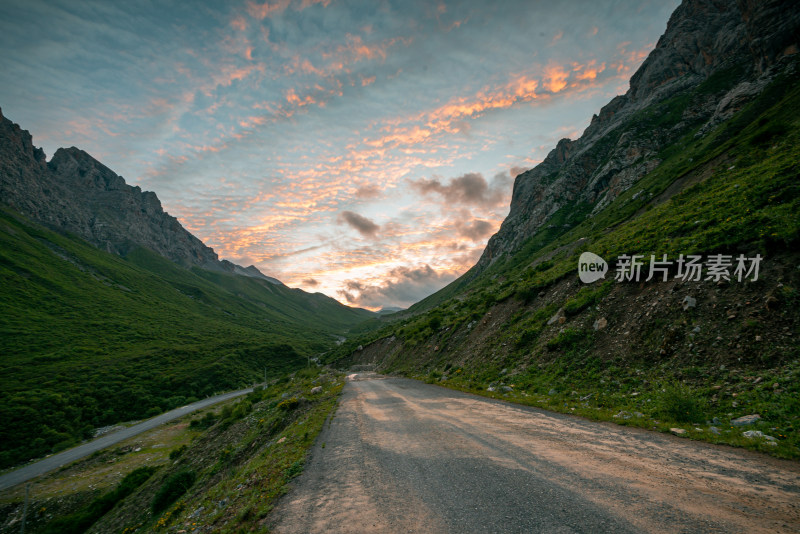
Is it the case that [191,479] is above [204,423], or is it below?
above

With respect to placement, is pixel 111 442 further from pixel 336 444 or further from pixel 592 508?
pixel 592 508

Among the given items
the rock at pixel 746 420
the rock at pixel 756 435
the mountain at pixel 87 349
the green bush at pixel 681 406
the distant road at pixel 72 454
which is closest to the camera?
the rock at pixel 756 435

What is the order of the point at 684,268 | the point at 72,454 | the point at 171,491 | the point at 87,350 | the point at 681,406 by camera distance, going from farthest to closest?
the point at 87,350 < the point at 72,454 < the point at 171,491 < the point at 684,268 < the point at 681,406

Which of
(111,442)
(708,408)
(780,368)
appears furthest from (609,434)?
(111,442)

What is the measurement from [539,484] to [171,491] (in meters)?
20.1

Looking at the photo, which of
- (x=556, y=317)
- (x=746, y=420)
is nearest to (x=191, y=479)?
(x=746, y=420)

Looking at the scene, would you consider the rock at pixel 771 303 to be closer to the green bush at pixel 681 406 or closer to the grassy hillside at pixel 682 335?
the grassy hillside at pixel 682 335

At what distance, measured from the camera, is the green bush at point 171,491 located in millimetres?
15992

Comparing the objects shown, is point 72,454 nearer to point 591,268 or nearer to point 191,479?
point 191,479

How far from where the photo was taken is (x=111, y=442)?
49.4 m

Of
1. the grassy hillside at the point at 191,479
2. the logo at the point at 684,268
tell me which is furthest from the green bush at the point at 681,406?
the grassy hillside at the point at 191,479

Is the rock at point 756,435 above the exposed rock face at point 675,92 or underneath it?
underneath

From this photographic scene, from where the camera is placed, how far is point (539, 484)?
20.7ft

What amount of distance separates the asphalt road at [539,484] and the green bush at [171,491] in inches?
471
